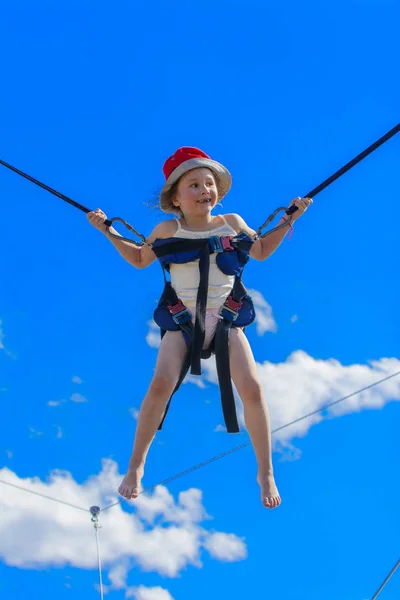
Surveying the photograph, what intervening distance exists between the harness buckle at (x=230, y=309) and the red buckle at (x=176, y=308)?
240 millimetres

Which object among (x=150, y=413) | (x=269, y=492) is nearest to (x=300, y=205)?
(x=150, y=413)

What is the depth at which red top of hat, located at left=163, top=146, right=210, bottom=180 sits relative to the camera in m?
5.36

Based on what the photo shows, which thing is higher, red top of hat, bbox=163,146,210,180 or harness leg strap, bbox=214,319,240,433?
red top of hat, bbox=163,146,210,180

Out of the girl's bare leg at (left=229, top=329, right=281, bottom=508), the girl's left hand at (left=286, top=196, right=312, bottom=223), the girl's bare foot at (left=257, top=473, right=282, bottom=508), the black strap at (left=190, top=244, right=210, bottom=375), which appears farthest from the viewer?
the girl's left hand at (left=286, top=196, right=312, bottom=223)

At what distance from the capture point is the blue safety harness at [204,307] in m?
5.11

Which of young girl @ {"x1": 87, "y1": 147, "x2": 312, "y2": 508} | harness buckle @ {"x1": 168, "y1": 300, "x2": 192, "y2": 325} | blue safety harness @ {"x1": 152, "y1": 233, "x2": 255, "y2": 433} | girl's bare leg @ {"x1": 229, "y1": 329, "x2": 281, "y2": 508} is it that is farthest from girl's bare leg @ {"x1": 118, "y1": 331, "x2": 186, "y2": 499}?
girl's bare leg @ {"x1": 229, "y1": 329, "x2": 281, "y2": 508}

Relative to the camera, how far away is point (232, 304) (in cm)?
520

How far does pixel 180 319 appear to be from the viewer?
16.9ft

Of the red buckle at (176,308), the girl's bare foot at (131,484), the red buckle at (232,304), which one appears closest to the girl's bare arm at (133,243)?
the red buckle at (176,308)

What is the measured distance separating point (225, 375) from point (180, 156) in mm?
1444

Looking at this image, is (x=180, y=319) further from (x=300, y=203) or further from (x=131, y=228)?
(x=300, y=203)

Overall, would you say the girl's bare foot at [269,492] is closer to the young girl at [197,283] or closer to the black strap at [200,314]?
the young girl at [197,283]

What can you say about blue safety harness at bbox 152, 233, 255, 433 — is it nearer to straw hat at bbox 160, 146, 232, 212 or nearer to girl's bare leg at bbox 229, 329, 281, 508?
girl's bare leg at bbox 229, 329, 281, 508

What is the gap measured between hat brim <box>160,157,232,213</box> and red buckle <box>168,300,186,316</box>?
2.26ft
